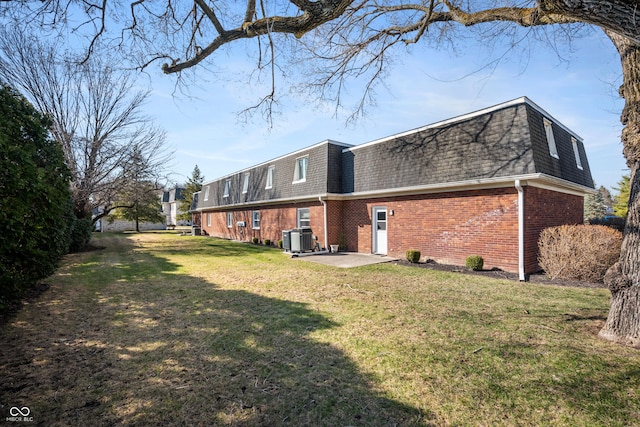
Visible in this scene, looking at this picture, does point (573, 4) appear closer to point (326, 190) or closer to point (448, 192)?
point (448, 192)

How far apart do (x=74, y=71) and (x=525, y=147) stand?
11.7 m

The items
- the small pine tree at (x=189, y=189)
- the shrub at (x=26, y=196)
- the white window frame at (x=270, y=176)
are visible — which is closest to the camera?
the shrub at (x=26, y=196)

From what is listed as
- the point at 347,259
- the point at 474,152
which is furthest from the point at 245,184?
the point at 474,152

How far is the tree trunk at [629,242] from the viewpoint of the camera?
406 cm

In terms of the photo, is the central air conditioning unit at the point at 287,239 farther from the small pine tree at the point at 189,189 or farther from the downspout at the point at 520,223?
the small pine tree at the point at 189,189

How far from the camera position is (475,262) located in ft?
31.0

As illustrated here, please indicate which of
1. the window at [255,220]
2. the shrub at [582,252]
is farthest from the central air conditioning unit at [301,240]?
the shrub at [582,252]

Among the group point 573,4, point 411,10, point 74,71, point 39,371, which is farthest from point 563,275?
point 74,71

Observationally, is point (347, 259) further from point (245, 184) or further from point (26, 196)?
point (245, 184)

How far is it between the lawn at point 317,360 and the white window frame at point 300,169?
1016 centimetres

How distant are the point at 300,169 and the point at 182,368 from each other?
13925 millimetres

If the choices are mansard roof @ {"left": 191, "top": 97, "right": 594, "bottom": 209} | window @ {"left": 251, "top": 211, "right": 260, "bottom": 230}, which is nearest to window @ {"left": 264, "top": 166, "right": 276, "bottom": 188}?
mansard roof @ {"left": 191, "top": 97, "right": 594, "bottom": 209}

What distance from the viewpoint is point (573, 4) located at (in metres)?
3.12

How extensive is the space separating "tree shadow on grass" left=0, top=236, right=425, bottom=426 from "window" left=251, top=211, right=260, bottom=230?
15.2 m
